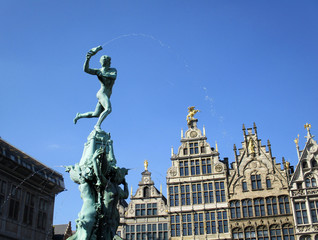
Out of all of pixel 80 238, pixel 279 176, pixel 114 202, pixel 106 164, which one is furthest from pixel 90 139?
pixel 279 176

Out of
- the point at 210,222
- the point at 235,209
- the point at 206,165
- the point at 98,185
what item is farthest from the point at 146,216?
the point at 98,185

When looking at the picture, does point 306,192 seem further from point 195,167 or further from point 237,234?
point 195,167

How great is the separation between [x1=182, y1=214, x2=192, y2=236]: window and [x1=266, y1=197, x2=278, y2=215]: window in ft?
22.7

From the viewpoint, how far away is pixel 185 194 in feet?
121

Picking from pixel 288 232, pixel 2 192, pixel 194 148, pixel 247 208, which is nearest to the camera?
pixel 2 192

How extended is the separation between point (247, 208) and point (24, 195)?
19744 mm

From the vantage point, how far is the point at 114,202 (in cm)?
1438

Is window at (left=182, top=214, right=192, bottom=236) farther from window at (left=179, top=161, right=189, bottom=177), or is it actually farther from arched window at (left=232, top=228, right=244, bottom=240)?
window at (left=179, top=161, right=189, bottom=177)

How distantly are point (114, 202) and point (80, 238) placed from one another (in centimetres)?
177

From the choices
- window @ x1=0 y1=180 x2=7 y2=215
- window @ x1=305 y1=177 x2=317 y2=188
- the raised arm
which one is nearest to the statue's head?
the raised arm

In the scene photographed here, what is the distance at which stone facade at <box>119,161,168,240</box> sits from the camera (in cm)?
3644

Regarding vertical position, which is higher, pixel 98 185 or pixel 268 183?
pixel 268 183

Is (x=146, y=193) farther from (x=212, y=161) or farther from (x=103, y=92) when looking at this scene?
(x=103, y=92)

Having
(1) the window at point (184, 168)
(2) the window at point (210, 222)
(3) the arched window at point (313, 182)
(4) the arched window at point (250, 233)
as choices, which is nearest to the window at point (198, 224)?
(2) the window at point (210, 222)
